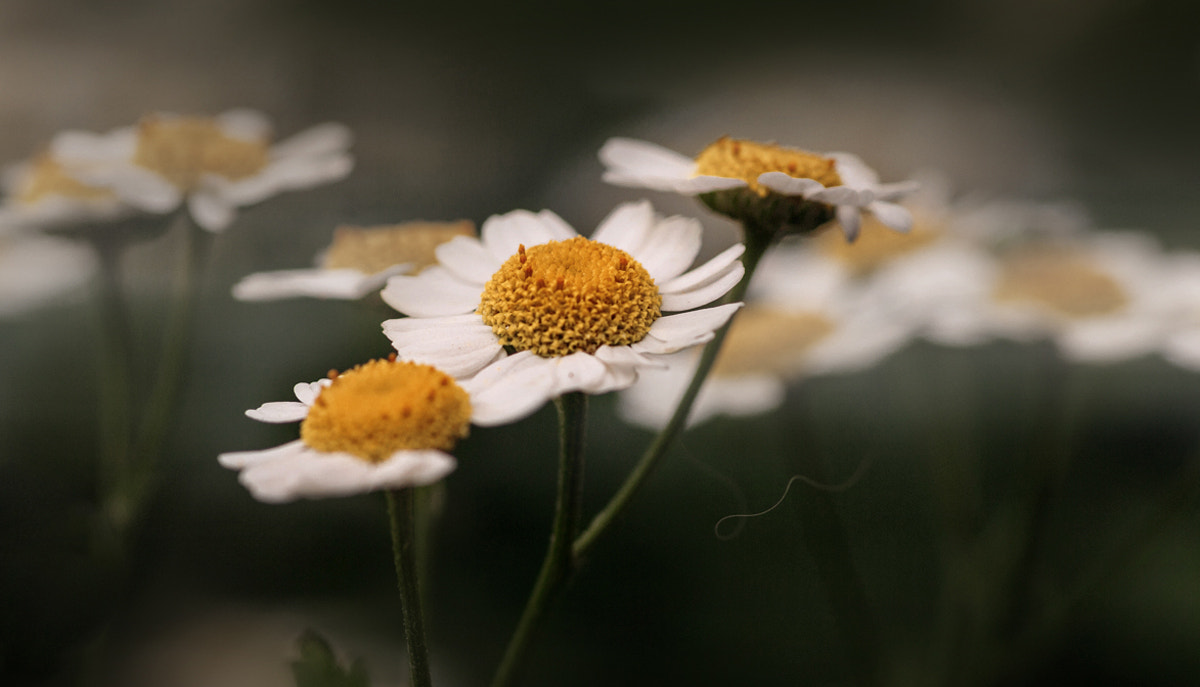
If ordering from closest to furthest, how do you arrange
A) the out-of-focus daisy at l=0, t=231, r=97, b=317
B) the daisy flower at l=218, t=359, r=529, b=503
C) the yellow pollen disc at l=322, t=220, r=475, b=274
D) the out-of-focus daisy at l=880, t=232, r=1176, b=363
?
the daisy flower at l=218, t=359, r=529, b=503, the yellow pollen disc at l=322, t=220, r=475, b=274, the out-of-focus daisy at l=880, t=232, r=1176, b=363, the out-of-focus daisy at l=0, t=231, r=97, b=317

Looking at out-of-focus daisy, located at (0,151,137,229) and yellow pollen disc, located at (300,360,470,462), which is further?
out-of-focus daisy, located at (0,151,137,229)

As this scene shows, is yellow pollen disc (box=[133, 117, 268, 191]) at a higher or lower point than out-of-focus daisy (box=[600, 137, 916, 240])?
lower

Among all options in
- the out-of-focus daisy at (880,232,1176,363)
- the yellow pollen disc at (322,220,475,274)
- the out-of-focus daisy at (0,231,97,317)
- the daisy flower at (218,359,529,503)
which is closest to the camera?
the daisy flower at (218,359,529,503)

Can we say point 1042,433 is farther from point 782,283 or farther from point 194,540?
point 194,540

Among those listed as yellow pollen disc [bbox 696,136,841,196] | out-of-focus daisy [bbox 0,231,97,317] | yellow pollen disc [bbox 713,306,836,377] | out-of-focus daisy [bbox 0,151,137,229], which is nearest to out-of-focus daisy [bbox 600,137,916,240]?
yellow pollen disc [bbox 696,136,841,196]

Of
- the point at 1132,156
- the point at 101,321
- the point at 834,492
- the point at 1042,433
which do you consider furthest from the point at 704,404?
the point at 1132,156

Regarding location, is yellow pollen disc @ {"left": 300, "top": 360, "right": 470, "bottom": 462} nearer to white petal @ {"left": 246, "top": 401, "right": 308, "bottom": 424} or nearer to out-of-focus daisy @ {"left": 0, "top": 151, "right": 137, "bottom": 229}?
white petal @ {"left": 246, "top": 401, "right": 308, "bottom": 424}

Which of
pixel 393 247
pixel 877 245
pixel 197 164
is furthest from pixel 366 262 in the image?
pixel 877 245

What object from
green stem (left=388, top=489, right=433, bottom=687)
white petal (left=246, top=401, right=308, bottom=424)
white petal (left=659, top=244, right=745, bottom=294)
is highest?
white petal (left=659, top=244, right=745, bottom=294)
